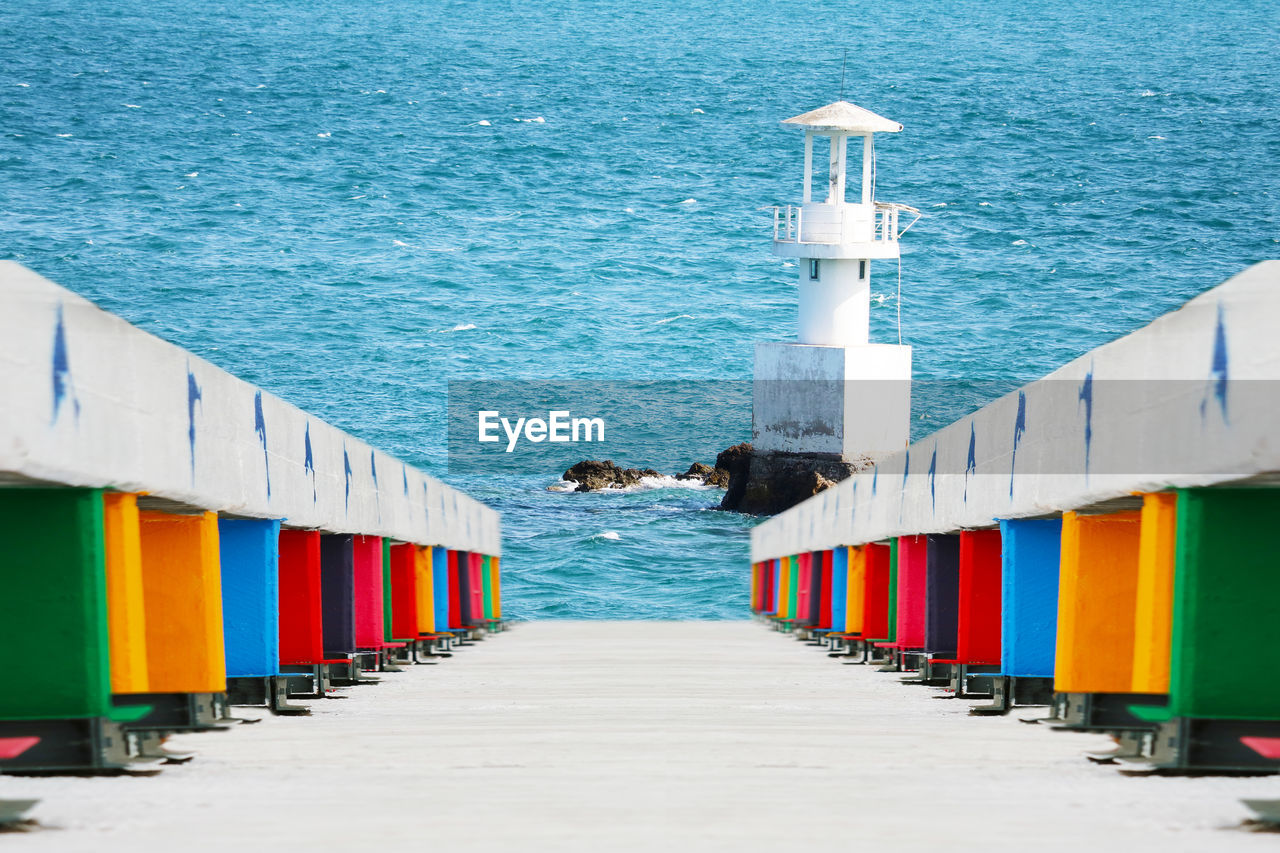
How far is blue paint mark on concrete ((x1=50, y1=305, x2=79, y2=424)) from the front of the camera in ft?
24.4

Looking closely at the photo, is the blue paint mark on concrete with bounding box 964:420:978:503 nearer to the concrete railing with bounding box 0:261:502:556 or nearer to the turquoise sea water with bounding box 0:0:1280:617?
the concrete railing with bounding box 0:261:502:556

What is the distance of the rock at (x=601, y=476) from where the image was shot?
75688 mm

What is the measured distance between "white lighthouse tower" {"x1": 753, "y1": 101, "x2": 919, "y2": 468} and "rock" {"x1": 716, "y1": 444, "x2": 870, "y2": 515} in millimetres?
156

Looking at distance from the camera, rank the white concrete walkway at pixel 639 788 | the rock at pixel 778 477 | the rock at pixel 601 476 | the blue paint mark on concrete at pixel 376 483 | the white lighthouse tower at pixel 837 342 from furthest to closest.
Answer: the rock at pixel 601 476
the rock at pixel 778 477
the white lighthouse tower at pixel 837 342
the blue paint mark on concrete at pixel 376 483
the white concrete walkway at pixel 639 788

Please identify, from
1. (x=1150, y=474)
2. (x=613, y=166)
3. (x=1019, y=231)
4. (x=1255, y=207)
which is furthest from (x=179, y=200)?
(x=1150, y=474)

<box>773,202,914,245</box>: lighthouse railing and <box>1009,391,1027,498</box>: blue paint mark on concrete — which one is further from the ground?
<box>773,202,914,245</box>: lighthouse railing

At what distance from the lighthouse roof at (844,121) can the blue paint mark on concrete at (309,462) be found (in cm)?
4086

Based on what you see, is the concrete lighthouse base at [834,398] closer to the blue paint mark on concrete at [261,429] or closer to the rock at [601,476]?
the rock at [601,476]

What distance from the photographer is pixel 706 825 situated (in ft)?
20.6

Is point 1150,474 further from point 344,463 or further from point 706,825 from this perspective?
point 344,463

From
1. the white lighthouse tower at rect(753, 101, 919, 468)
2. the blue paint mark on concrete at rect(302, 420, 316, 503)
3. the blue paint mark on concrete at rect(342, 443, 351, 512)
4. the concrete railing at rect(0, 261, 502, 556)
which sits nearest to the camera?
the concrete railing at rect(0, 261, 502, 556)

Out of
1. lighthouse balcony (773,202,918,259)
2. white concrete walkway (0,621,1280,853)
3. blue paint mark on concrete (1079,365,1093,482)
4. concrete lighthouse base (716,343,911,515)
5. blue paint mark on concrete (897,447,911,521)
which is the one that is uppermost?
lighthouse balcony (773,202,918,259)

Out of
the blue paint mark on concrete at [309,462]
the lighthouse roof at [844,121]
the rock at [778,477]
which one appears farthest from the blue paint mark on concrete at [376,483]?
the rock at [778,477]

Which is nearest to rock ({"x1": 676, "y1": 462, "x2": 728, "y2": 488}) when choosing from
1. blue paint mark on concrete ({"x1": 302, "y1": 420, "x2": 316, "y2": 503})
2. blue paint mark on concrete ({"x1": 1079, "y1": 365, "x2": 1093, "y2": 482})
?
blue paint mark on concrete ({"x1": 302, "y1": 420, "x2": 316, "y2": 503})
